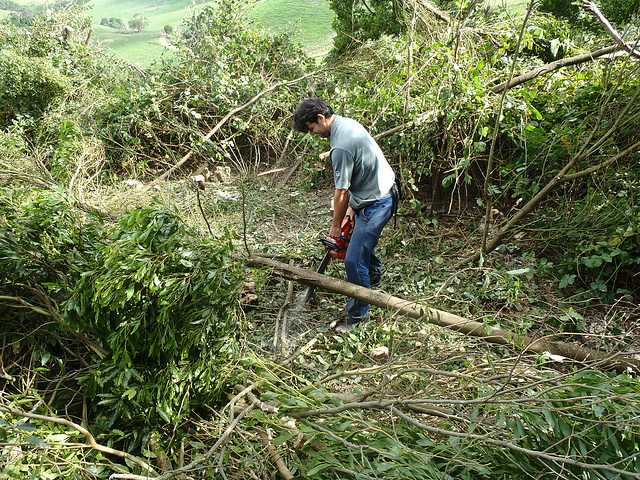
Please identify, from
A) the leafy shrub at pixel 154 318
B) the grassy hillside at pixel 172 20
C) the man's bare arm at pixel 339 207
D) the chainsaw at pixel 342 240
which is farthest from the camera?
the grassy hillside at pixel 172 20

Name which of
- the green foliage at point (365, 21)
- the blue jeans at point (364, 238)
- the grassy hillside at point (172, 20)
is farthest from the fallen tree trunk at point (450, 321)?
the grassy hillside at point (172, 20)

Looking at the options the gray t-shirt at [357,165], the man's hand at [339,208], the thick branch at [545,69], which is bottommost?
the man's hand at [339,208]

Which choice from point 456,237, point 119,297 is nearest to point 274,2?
point 456,237

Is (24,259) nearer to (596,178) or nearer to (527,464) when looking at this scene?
(527,464)

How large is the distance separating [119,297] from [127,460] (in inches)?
32.3

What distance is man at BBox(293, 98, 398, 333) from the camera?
9.51ft

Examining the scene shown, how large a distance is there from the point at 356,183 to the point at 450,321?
1223mm

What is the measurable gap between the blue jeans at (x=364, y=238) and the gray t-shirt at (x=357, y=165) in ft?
0.21

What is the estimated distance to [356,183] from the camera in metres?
3.06

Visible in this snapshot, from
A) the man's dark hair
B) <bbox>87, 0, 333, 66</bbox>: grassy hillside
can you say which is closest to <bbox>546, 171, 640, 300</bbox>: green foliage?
the man's dark hair

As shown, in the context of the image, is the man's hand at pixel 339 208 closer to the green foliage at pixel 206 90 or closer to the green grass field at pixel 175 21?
the green foliage at pixel 206 90

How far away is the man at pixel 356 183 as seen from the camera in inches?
114

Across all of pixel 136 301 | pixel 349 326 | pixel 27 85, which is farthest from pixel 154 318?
pixel 27 85

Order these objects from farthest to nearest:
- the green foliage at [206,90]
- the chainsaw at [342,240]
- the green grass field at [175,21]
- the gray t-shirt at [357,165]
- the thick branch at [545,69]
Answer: the green grass field at [175,21]
the green foliage at [206,90]
the thick branch at [545,69]
the chainsaw at [342,240]
the gray t-shirt at [357,165]
